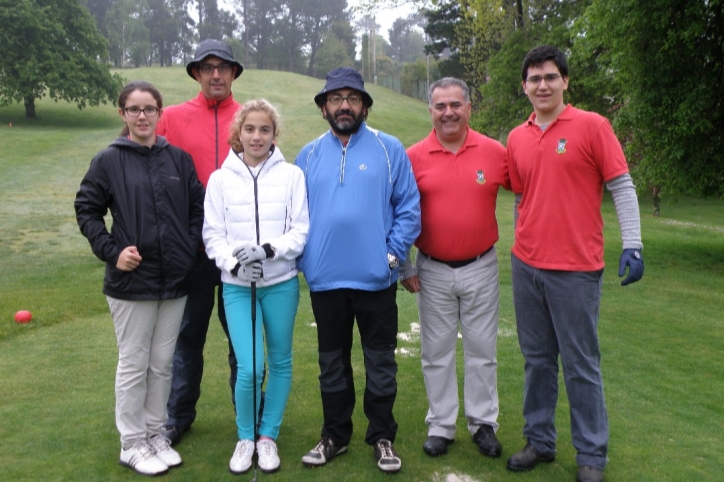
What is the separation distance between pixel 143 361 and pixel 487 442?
222 centimetres

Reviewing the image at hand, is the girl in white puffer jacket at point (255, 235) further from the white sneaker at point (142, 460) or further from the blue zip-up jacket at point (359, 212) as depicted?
the white sneaker at point (142, 460)

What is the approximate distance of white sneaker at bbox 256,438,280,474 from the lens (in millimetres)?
4008

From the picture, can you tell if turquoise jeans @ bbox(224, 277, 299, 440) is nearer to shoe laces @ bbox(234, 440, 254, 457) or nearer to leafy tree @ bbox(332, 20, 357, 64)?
shoe laces @ bbox(234, 440, 254, 457)

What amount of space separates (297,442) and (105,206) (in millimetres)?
1976

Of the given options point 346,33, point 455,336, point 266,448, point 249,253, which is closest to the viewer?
point 249,253

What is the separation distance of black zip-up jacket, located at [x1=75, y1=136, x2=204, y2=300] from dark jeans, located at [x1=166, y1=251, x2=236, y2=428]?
15.9 inches

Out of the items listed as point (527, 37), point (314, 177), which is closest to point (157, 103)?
point (314, 177)

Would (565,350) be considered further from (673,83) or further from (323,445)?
(673,83)

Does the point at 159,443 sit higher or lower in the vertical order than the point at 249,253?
lower

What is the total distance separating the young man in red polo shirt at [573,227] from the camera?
3.80 m

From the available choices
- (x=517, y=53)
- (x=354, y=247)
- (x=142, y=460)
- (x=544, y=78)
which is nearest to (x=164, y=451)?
(x=142, y=460)

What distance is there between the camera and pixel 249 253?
3781 mm

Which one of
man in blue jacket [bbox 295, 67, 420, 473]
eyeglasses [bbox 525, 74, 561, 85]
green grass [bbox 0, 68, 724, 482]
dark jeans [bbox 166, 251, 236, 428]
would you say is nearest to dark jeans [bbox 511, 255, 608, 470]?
green grass [bbox 0, 68, 724, 482]

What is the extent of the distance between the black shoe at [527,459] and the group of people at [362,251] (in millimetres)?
12
